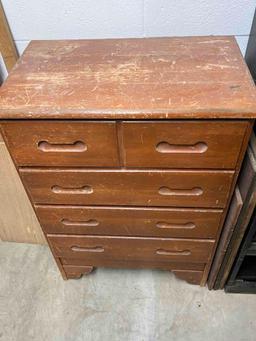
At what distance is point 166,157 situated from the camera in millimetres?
811

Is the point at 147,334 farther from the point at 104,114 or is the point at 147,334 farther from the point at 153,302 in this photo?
the point at 104,114

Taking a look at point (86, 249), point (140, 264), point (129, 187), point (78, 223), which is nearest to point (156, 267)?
point (140, 264)

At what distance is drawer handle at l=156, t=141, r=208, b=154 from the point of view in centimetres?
79

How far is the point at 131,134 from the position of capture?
76 centimetres

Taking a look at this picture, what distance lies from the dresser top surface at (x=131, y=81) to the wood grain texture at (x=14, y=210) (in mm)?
438

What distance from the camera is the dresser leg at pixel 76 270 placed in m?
1.31

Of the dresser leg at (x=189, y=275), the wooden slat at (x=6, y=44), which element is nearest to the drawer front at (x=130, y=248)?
the dresser leg at (x=189, y=275)

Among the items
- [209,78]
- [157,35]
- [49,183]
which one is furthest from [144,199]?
[157,35]

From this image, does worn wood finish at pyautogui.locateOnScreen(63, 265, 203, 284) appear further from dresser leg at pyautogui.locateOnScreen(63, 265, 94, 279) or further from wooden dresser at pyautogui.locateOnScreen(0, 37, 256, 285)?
wooden dresser at pyautogui.locateOnScreen(0, 37, 256, 285)

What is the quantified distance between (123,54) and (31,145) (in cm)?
39

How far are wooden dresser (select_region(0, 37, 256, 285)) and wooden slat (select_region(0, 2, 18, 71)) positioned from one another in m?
0.21

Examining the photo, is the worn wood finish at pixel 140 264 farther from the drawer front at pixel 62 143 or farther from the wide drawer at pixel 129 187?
the drawer front at pixel 62 143

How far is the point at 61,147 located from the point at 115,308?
2.66 ft

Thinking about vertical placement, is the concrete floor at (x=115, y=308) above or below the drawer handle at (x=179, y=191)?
below
